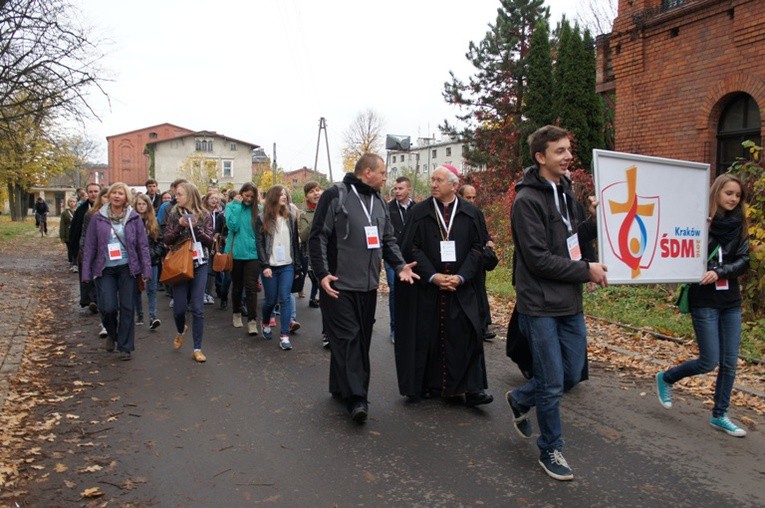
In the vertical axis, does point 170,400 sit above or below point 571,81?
below

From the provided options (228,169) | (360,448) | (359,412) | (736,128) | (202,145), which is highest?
(202,145)

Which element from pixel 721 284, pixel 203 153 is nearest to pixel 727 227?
pixel 721 284

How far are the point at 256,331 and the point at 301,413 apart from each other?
146 inches

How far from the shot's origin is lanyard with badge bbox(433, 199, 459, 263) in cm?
588

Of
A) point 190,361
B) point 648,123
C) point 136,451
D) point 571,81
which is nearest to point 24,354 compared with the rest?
point 190,361

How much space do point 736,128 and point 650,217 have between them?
320 inches

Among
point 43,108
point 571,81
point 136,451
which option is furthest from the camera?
point 571,81

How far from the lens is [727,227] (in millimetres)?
5078

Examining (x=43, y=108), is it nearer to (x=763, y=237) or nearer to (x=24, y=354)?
(x=24, y=354)

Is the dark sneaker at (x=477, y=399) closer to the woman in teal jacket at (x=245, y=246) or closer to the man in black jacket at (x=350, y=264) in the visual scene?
the man in black jacket at (x=350, y=264)

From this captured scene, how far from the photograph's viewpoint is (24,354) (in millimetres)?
7961

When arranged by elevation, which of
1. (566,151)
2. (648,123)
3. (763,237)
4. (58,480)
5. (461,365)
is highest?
(648,123)

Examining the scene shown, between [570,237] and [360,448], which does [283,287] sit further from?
[570,237]

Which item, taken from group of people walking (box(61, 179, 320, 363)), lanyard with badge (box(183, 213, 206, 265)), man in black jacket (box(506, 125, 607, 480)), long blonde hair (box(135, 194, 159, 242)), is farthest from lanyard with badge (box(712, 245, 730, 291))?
long blonde hair (box(135, 194, 159, 242))
